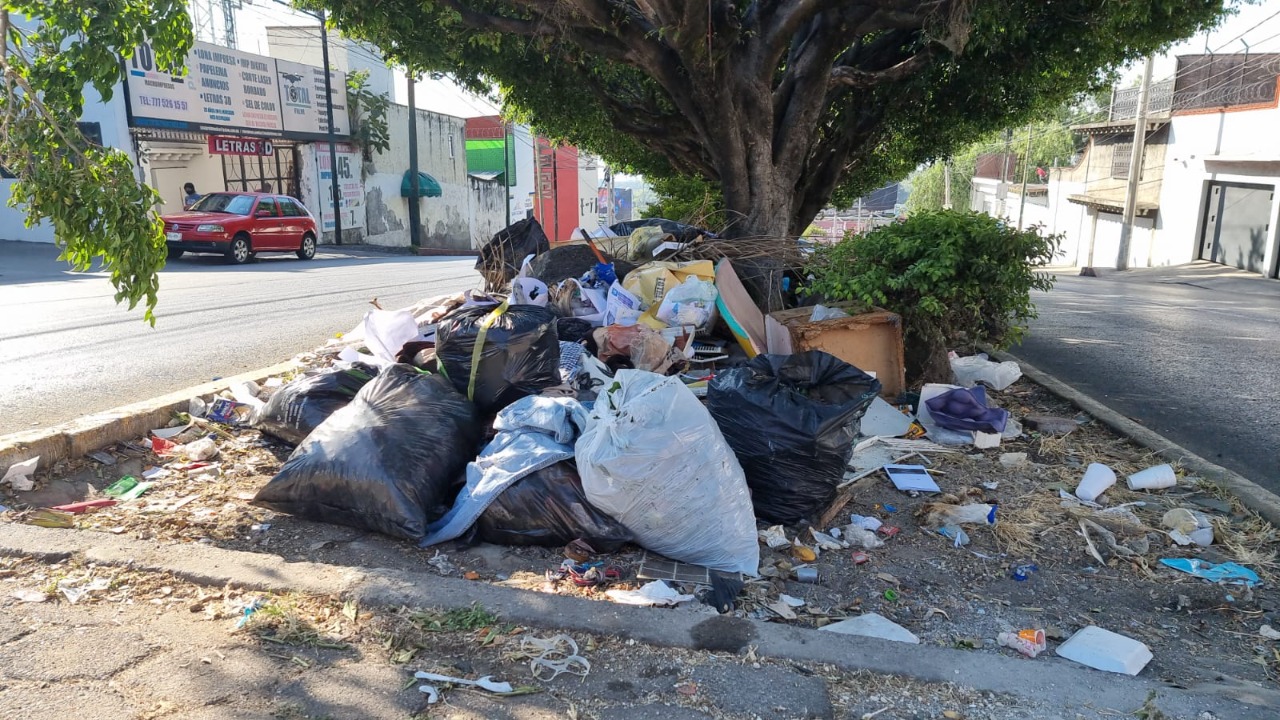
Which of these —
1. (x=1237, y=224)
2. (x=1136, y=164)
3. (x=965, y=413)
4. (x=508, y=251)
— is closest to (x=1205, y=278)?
(x=1237, y=224)

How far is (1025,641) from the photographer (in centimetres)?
276

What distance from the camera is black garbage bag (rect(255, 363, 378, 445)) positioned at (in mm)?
4402

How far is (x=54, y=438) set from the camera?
4.03 metres

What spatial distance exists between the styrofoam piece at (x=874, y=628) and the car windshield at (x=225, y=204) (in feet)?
56.0

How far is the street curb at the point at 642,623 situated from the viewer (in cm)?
240

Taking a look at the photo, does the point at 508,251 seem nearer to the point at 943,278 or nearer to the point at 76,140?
the point at 943,278

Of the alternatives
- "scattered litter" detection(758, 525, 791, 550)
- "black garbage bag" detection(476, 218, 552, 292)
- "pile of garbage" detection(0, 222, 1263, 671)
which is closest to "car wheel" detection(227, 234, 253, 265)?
"black garbage bag" detection(476, 218, 552, 292)

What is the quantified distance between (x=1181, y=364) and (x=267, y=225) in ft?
54.0

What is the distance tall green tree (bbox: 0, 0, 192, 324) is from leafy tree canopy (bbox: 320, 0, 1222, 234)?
11.8ft

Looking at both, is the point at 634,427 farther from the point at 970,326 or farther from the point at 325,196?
the point at 325,196

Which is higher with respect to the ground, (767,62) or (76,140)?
(767,62)

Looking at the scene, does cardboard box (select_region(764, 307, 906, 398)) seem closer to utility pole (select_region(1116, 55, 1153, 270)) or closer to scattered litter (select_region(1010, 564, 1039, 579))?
scattered litter (select_region(1010, 564, 1039, 579))

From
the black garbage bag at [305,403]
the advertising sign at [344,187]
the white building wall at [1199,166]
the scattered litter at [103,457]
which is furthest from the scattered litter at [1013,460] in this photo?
the advertising sign at [344,187]

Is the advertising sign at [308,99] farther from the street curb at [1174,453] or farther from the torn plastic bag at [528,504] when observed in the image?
the torn plastic bag at [528,504]
